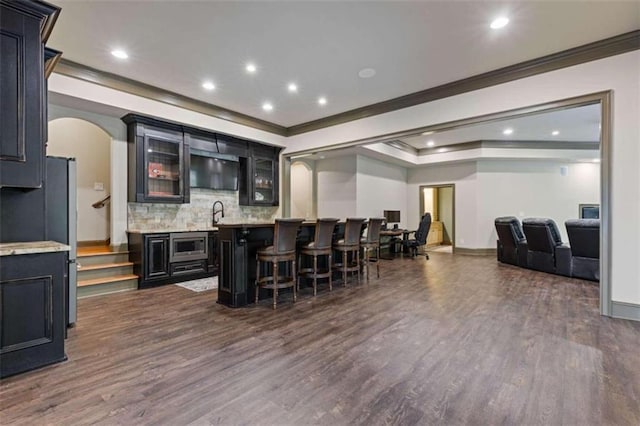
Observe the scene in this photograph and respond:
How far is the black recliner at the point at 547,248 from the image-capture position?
5457 millimetres

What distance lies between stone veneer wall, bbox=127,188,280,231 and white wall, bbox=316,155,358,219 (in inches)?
67.0

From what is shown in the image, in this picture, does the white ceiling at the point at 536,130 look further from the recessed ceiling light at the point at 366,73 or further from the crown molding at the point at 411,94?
the recessed ceiling light at the point at 366,73

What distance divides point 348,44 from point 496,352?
341cm

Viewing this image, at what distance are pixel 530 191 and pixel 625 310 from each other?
20.4ft

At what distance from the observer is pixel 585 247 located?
5059 mm

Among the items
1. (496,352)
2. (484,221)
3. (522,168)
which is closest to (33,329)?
(496,352)

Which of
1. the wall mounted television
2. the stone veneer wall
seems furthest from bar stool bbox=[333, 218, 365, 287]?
the wall mounted television

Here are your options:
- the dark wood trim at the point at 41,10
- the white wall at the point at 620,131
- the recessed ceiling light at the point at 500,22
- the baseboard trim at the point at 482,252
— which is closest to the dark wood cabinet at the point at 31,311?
the dark wood trim at the point at 41,10

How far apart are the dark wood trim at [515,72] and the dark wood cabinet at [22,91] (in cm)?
433

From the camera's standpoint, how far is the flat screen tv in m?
5.68

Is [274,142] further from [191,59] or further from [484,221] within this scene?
[484,221]

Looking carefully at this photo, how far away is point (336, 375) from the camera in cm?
212

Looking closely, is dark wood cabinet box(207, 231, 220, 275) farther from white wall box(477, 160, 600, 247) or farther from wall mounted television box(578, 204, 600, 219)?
wall mounted television box(578, 204, 600, 219)

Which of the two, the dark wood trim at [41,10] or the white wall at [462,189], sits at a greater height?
the dark wood trim at [41,10]
